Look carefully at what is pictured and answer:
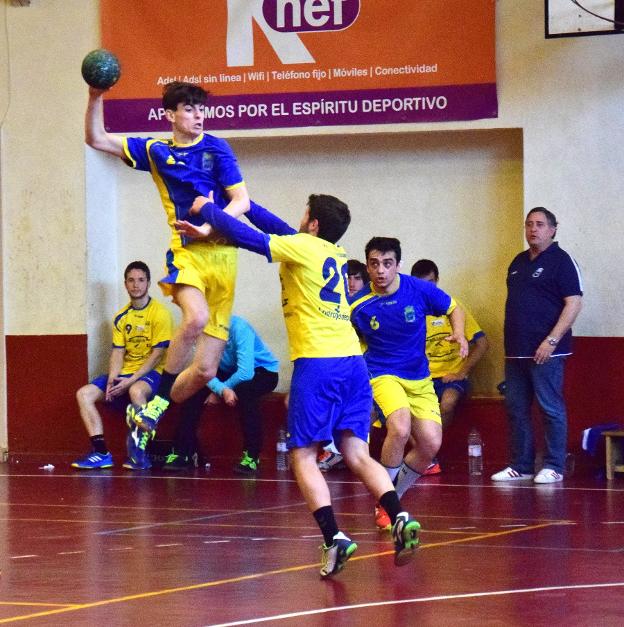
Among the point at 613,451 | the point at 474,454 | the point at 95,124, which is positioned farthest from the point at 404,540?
the point at 474,454

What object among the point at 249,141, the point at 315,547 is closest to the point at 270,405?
the point at 249,141

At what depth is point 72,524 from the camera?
8086 mm

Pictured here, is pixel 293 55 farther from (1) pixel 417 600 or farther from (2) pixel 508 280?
(1) pixel 417 600

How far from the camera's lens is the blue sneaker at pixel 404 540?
589cm

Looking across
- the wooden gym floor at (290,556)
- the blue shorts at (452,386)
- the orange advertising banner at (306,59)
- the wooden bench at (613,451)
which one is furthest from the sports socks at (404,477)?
the orange advertising banner at (306,59)

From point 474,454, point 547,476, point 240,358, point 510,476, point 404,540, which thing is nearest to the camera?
point 404,540

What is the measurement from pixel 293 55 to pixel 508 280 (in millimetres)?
3025

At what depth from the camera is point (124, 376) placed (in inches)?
466

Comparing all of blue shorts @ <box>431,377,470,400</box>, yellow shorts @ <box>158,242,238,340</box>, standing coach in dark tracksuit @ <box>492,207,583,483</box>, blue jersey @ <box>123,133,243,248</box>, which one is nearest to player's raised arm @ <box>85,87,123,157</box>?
blue jersey @ <box>123,133,243,248</box>

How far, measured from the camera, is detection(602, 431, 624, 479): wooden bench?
10.4 m

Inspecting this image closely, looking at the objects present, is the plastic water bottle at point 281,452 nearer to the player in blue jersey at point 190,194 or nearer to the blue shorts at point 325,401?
the player in blue jersey at point 190,194

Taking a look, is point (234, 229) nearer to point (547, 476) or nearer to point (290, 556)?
point (290, 556)

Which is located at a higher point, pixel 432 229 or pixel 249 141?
pixel 249 141

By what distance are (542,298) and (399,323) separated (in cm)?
259
